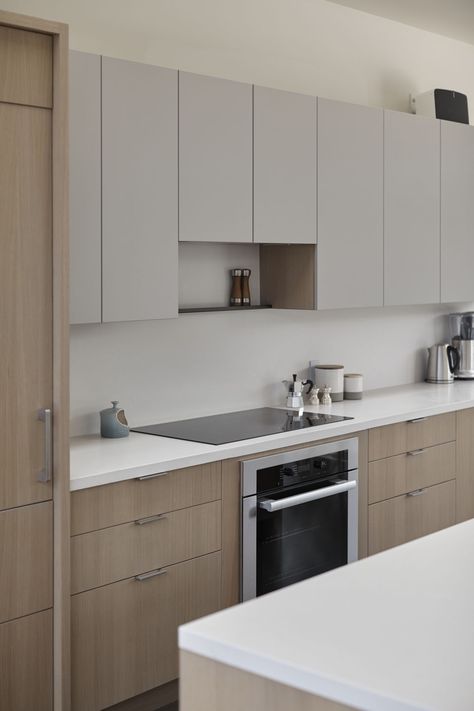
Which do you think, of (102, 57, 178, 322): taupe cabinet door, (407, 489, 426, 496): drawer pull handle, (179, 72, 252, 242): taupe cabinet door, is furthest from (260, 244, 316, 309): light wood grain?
(407, 489, 426, 496): drawer pull handle

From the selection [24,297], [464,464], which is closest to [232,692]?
[24,297]

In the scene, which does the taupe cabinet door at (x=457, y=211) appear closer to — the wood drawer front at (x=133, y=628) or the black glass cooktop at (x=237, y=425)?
the black glass cooktop at (x=237, y=425)

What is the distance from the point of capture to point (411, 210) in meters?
4.45

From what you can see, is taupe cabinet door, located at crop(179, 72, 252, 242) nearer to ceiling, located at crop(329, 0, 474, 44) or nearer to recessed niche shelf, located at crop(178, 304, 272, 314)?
recessed niche shelf, located at crop(178, 304, 272, 314)

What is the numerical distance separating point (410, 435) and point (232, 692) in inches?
108

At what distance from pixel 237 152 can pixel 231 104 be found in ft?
0.62

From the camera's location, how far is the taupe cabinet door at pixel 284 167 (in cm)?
369

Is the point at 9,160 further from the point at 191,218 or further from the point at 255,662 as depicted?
the point at 255,662

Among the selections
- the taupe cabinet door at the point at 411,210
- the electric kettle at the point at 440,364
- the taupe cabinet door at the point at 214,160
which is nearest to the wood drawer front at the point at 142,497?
the taupe cabinet door at the point at 214,160

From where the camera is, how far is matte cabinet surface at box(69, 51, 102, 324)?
3057mm

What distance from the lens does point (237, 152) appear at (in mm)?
3592

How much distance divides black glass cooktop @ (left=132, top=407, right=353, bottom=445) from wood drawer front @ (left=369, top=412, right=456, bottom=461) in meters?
0.18

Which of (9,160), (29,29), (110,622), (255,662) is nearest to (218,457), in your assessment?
(110,622)

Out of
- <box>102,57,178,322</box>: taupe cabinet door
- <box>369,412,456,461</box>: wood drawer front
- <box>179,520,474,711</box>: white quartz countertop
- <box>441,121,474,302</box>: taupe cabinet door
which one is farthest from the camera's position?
<box>441,121,474,302</box>: taupe cabinet door
